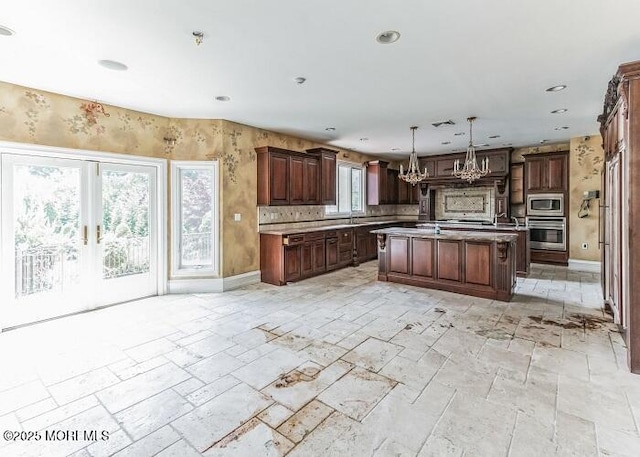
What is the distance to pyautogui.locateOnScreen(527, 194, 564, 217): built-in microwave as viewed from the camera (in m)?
6.94

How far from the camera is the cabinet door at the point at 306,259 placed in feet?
19.1

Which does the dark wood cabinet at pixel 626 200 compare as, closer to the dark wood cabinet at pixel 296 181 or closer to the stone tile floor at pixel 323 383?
the stone tile floor at pixel 323 383

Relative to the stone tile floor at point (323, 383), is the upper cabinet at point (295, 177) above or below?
→ above

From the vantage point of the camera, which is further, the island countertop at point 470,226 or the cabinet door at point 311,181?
the island countertop at point 470,226

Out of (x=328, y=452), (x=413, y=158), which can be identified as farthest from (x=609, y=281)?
(x=328, y=452)

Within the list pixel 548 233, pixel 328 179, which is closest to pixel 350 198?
pixel 328 179

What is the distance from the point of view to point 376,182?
336 inches

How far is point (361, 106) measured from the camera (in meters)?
4.54

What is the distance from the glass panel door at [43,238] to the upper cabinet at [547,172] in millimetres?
8378

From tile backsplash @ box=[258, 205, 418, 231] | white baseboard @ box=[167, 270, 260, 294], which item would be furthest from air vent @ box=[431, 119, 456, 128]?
white baseboard @ box=[167, 270, 260, 294]

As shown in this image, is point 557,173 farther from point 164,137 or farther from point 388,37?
point 164,137

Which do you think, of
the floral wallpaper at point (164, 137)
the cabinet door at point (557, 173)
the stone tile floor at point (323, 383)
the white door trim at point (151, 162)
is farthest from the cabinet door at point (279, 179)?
the cabinet door at point (557, 173)

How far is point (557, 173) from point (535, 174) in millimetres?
398

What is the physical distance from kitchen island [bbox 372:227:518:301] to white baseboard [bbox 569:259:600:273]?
270 centimetres
